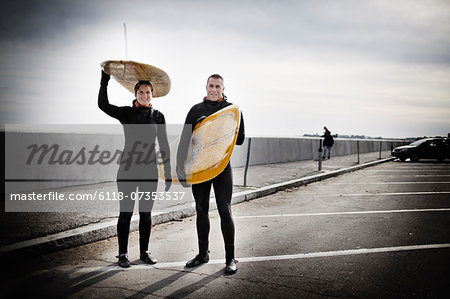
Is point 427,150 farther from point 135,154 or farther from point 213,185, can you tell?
point 135,154

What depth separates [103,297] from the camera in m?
2.97

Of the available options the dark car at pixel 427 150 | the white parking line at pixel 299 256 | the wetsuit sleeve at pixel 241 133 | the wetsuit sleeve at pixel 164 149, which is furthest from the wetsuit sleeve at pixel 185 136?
the dark car at pixel 427 150

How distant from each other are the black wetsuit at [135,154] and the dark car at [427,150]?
21153 mm

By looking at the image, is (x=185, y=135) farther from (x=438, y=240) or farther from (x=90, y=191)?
(x=90, y=191)

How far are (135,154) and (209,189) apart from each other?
88 centimetres

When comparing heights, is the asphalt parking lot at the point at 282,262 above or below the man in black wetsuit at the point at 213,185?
below

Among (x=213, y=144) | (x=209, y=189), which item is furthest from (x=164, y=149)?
(x=209, y=189)

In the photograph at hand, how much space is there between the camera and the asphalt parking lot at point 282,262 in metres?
3.10

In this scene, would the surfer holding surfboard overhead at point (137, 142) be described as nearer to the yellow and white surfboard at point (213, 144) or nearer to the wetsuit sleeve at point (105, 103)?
the wetsuit sleeve at point (105, 103)

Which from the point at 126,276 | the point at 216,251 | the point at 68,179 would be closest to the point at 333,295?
the point at 216,251

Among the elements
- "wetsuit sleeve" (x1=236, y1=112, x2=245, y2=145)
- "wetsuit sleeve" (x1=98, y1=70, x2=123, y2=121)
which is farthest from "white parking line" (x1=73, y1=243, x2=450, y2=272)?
"wetsuit sleeve" (x1=98, y1=70, x2=123, y2=121)

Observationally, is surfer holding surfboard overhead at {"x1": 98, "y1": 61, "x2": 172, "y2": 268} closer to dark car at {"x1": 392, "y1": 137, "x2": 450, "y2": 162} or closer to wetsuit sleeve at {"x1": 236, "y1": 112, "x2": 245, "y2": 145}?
wetsuit sleeve at {"x1": 236, "y1": 112, "x2": 245, "y2": 145}

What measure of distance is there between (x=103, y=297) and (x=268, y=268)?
1687mm

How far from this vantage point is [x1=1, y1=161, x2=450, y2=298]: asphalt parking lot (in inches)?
122
